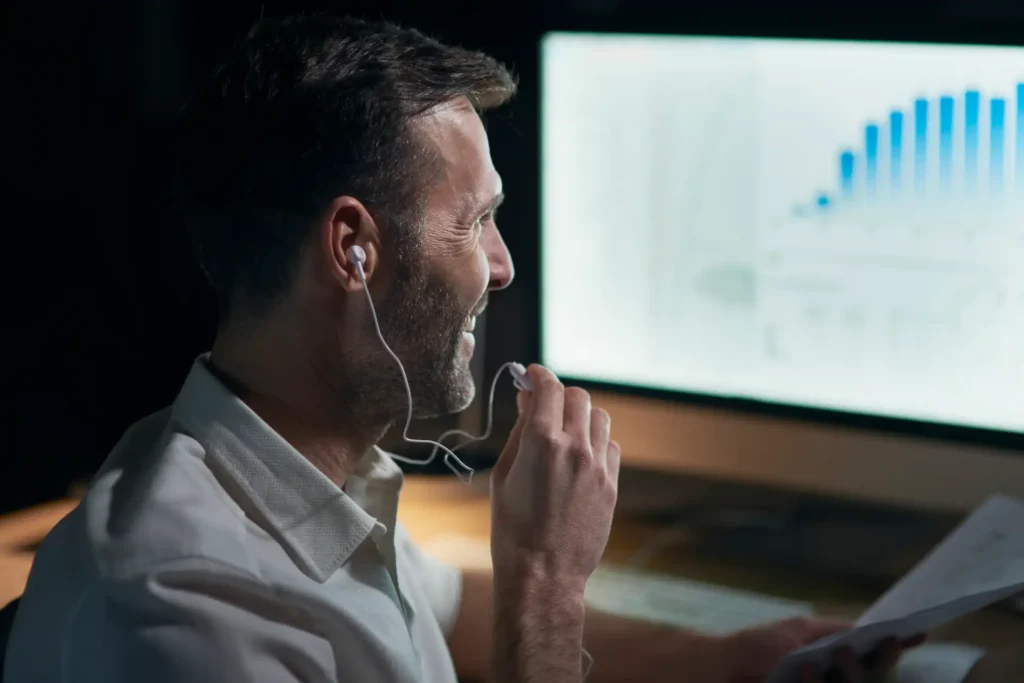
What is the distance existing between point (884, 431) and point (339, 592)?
24.4 inches

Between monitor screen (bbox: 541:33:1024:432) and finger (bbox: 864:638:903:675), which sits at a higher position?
monitor screen (bbox: 541:33:1024:432)

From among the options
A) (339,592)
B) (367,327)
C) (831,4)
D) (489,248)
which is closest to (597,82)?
(831,4)

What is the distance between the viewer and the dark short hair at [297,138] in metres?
0.81

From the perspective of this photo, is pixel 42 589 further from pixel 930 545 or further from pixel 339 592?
pixel 930 545

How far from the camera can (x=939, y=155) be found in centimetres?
111

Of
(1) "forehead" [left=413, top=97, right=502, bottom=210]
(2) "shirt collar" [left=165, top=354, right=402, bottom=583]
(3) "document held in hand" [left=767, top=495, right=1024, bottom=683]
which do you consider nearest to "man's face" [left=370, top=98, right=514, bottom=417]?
(1) "forehead" [left=413, top=97, right=502, bottom=210]

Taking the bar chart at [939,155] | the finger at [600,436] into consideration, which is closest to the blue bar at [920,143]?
the bar chart at [939,155]

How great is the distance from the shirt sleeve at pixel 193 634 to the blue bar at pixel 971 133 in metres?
0.72

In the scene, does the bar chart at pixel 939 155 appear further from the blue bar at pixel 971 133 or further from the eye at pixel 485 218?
the eye at pixel 485 218

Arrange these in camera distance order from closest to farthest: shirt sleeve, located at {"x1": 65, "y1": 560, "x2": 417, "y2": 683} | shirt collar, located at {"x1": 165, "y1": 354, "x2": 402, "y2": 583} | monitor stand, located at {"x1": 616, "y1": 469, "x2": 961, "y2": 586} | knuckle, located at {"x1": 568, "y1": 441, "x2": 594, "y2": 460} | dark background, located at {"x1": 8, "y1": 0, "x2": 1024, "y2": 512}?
shirt sleeve, located at {"x1": 65, "y1": 560, "x2": 417, "y2": 683} < shirt collar, located at {"x1": 165, "y1": 354, "x2": 402, "y2": 583} < knuckle, located at {"x1": 568, "y1": 441, "x2": 594, "y2": 460} < monitor stand, located at {"x1": 616, "y1": 469, "x2": 961, "y2": 586} < dark background, located at {"x1": 8, "y1": 0, "x2": 1024, "y2": 512}

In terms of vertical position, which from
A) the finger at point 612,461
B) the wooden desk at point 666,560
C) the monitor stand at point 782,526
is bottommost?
the monitor stand at point 782,526

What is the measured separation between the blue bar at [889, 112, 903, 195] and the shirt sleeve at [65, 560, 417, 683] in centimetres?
70

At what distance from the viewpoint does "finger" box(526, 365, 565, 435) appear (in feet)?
2.91

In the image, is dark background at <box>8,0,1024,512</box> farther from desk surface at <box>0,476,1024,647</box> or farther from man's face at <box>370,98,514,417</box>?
man's face at <box>370,98,514,417</box>
